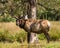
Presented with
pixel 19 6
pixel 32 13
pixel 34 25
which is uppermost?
pixel 19 6

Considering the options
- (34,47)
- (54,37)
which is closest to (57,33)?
(54,37)

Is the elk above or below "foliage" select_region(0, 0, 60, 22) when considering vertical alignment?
below

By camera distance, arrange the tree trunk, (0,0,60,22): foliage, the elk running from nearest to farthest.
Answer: the elk
(0,0,60,22): foliage
the tree trunk

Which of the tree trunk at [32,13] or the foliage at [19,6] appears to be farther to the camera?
the tree trunk at [32,13]

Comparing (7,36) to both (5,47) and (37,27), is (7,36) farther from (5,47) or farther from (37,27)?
(5,47)

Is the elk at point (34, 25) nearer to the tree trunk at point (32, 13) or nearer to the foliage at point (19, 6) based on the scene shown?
the foliage at point (19, 6)

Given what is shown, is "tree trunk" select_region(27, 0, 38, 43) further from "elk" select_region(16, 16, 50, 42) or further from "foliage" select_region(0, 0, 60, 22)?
"elk" select_region(16, 16, 50, 42)

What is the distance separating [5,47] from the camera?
12562mm

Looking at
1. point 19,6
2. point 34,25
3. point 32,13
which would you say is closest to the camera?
point 34,25

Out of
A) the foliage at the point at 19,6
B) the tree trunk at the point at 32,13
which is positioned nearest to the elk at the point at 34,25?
the foliage at the point at 19,6

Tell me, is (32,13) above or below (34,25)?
above

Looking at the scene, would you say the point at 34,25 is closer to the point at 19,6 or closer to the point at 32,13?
the point at 32,13

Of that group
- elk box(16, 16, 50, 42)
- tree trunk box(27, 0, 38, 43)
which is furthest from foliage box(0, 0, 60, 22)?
elk box(16, 16, 50, 42)

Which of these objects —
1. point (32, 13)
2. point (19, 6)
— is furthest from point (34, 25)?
point (19, 6)
